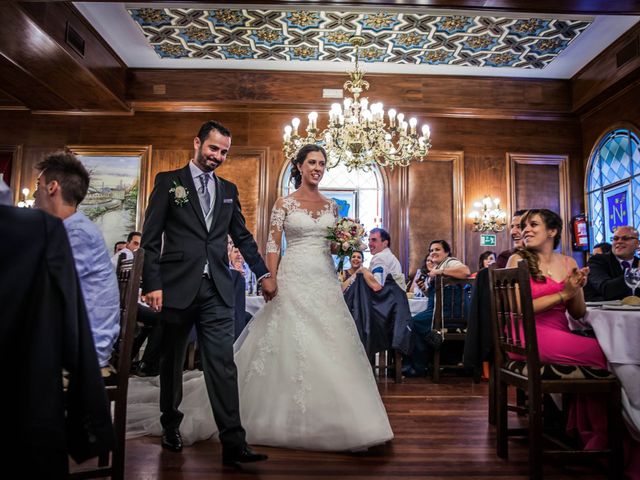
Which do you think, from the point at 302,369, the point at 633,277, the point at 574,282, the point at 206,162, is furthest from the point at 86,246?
the point at 633,277

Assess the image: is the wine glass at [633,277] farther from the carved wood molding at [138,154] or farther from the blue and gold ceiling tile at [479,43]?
the carved wood molding at [138,154]

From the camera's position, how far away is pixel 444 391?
470cm

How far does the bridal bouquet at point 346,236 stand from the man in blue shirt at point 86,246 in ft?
4.68

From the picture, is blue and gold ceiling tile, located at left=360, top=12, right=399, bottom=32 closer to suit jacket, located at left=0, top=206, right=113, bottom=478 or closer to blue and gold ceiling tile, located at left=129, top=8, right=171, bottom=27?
blue and gold ceiling tile, located at left=129, top=8, right=171, bottom=27

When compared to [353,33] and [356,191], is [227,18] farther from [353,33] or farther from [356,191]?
[356,191]

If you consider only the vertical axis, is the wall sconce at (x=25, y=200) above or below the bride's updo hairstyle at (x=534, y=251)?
above

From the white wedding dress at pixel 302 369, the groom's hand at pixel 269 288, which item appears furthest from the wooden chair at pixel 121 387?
the groom's hand at pixel 269 288

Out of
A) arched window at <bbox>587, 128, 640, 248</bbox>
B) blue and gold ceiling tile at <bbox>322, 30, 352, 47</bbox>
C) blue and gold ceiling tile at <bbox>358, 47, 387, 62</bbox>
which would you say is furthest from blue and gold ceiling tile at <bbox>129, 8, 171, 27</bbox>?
arched window at <bbox>587, 128, 640, 248</bbox>

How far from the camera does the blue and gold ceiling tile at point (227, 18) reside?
6.59 metres

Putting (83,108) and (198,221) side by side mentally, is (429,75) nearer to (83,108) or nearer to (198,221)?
(83,108)

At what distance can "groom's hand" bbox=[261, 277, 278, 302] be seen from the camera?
2.99 m

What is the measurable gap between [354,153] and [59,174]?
4.70 metres

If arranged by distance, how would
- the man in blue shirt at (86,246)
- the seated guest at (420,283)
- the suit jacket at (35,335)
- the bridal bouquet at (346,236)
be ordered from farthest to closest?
the seated guest at (420,283)
the bridal bouquet at (346,236)
the man in blue shirt at (86,246)
the suit jacket at (35,335)

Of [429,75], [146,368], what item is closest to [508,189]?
[429,75]
